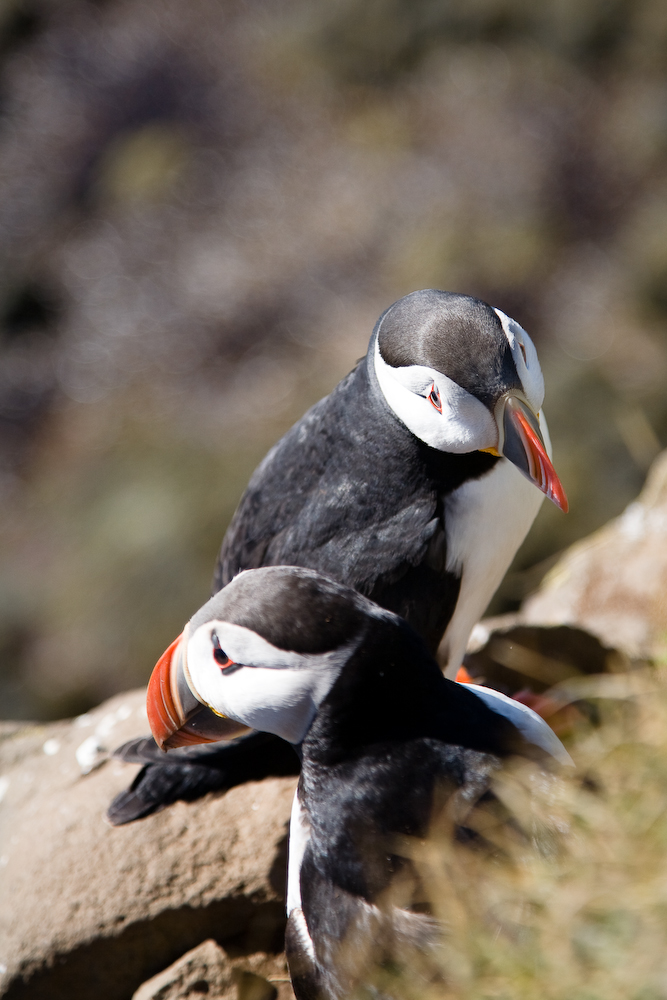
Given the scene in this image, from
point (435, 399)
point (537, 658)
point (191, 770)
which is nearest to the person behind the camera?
point (435, 399)

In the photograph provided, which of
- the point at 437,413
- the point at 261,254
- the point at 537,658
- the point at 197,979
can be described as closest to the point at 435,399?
the point at 437,413

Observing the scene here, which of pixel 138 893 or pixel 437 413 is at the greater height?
pixel 437 413

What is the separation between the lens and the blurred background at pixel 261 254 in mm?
7672

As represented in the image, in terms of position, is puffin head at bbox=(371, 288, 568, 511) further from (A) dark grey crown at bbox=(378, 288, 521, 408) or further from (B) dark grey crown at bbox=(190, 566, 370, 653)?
(B) dark grey crown at bbox=(190, 566, 370, 653)

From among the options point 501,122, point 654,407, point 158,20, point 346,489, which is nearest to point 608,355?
point 654,407

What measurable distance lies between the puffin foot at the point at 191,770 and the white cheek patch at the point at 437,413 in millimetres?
1265

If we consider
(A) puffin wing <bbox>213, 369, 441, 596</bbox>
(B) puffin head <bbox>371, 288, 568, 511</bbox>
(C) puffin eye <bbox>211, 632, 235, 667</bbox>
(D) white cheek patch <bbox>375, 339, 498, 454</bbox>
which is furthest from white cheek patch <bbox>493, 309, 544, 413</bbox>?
(C) puffin eye <bbox>211, 632, 235, 667</bbox>

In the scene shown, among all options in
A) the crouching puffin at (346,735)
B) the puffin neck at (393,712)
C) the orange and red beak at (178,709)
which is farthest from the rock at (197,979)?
the puffin neck at (393,712)

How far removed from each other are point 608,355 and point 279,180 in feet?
14.6

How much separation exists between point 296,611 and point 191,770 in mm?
1286

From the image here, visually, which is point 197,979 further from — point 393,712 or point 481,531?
point 481,531

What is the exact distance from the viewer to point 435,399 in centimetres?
305

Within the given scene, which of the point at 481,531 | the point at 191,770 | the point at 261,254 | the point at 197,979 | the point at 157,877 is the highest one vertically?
the point at 481,531

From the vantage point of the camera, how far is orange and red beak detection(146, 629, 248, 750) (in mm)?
2758
